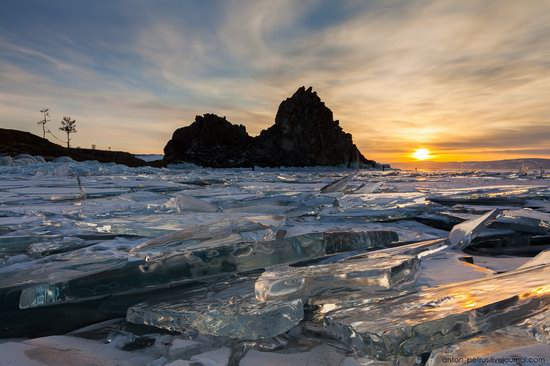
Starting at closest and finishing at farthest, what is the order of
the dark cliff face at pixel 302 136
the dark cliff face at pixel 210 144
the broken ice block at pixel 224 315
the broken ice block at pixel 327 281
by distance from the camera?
the broken ice block at pixel 224 315, the broken ice block at pixel 327 281, the dark cliff face at pixel 210 144, the dark cliff face at pixel 302 136

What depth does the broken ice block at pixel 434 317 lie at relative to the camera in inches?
27.8

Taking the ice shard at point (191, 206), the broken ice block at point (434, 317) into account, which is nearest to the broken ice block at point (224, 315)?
the broken ice block at point (434, 317)

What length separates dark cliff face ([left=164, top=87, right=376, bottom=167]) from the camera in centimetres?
5956

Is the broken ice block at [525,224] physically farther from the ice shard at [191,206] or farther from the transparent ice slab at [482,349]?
the ice shard at [191,206]

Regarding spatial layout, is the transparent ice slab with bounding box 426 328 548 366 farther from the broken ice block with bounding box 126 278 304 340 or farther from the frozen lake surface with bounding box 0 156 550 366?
the broken ice block with bounding box 126 278 304 340

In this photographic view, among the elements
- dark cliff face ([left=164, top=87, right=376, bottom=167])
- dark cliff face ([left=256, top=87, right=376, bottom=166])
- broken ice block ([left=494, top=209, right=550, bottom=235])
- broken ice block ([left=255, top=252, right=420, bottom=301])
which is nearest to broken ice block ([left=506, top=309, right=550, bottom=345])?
broken ice block ([left=255, top=252, right=420, bottom=301])

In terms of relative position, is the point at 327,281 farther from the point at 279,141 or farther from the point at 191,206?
the point at 279,141

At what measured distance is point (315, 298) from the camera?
3.55 feet

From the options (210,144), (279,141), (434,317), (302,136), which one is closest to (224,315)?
(434,317)

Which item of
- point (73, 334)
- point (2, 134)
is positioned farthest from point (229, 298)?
point (2, 134)

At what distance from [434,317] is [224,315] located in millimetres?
511

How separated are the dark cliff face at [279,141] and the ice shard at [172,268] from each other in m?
55.8

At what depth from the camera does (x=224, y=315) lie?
92cm

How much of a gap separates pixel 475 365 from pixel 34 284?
4.37ft
